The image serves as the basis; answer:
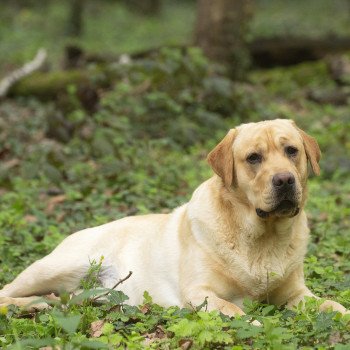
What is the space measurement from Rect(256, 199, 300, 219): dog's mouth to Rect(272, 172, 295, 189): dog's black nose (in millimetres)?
112

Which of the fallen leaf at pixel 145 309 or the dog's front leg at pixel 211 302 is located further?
the fallen leaf at pixel 145 309

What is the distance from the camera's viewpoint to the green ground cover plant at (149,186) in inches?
152

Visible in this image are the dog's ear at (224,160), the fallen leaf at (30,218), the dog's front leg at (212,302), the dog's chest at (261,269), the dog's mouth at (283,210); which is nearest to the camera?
the dog's front leg at (212,302)

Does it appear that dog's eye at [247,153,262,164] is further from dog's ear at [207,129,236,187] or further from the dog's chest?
the dog's chest

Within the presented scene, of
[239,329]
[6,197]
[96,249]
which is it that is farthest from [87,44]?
[239,329]

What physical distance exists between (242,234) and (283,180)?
0.53 meters

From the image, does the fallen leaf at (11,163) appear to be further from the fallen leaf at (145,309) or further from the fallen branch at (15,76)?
the fallen leaf at (145,309)

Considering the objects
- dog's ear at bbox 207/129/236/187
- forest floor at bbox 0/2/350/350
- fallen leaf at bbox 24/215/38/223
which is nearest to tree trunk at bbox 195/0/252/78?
forest floor at bbox 0/2/350/350

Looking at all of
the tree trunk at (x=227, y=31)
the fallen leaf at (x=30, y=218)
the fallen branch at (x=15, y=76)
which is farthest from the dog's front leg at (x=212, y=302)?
the fallen branch at (x=15, y=76)

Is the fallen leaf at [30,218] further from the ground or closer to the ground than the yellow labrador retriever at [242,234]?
closer to the ground

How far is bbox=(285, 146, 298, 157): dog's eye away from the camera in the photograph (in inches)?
182

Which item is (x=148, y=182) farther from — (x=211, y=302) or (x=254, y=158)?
(x=211, y=302)

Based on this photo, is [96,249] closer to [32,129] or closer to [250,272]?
[250,272]

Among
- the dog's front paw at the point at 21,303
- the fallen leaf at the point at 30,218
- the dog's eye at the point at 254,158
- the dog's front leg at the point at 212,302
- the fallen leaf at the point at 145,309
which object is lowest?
the fallen leaf at the point at 30,218
